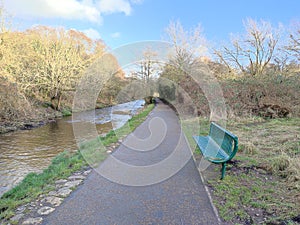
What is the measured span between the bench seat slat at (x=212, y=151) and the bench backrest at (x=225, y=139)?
0.08 m

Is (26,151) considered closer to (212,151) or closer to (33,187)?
(33,187)

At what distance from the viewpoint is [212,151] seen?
14.9 ft

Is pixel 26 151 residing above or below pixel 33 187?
below

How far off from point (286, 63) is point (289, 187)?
17473mm

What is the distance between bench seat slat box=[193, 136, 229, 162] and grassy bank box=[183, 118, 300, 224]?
359 millimetres

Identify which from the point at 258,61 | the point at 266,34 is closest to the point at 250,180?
the point at 258,61

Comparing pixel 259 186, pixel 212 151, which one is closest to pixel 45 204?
pixel 212 151

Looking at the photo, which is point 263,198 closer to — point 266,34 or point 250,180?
point 250,180

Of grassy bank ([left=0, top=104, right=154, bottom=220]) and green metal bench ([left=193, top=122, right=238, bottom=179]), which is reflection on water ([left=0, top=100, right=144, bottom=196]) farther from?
green metal bench ([left=193, top=122, right=238, bottom=179])

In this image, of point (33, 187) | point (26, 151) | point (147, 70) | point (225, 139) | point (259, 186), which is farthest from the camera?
point (147, 70)

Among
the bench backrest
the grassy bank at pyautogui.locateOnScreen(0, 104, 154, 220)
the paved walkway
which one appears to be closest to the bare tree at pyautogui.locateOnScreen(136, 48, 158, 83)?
the bench backrest

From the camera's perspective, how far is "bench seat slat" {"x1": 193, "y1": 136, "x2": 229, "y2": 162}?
13.3 ft

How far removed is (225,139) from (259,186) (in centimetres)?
115

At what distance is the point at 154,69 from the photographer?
25594mm
